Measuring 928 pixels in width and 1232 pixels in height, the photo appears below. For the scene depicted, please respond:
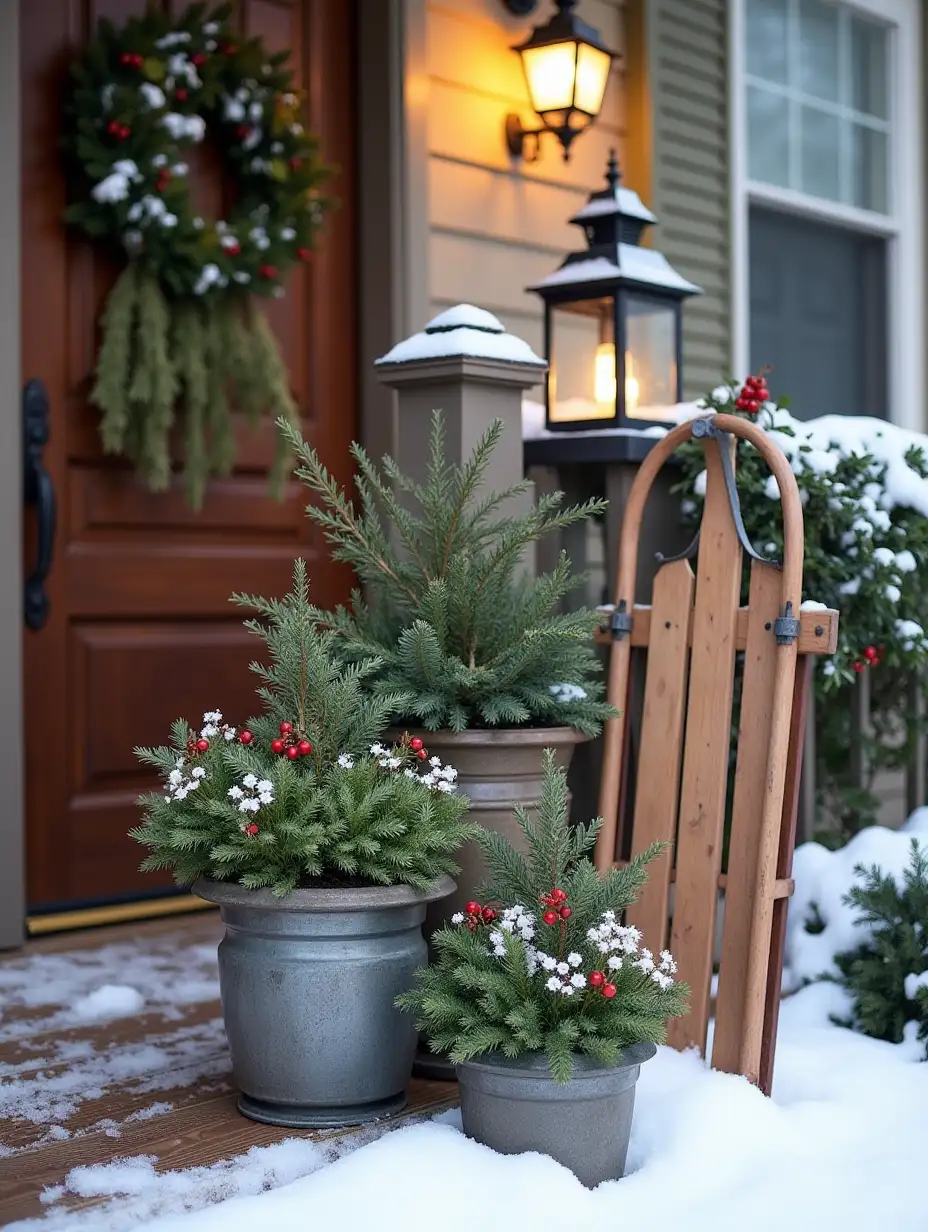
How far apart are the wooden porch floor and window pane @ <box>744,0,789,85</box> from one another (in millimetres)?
3430

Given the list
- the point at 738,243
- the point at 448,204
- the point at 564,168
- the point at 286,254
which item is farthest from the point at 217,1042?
the point at 738,243

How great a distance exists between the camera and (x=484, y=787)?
244 cm

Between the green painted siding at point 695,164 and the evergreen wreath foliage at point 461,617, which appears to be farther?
the green painted siding at point 695,164

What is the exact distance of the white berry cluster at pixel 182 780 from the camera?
7.09 feet

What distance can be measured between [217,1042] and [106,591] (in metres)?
1.27

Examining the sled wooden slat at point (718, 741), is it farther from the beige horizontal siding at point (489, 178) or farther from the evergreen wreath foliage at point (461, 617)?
the beige horizontal siding at point (489, 178)

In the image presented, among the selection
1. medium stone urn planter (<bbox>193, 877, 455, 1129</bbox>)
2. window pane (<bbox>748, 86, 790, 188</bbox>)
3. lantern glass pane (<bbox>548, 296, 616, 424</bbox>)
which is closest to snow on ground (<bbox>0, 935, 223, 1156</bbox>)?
medium stone urn planter (<bbox>193, 877, 455, 1129</bbox>)

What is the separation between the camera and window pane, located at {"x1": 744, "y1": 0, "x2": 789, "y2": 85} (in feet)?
16.2

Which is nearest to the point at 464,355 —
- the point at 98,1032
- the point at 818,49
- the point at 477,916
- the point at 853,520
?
the point at 853,520

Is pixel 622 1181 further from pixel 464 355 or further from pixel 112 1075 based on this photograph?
pixel 464 355

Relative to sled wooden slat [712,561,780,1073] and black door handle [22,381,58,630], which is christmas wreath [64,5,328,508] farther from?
sled wooden slat [712,561,780,1073]

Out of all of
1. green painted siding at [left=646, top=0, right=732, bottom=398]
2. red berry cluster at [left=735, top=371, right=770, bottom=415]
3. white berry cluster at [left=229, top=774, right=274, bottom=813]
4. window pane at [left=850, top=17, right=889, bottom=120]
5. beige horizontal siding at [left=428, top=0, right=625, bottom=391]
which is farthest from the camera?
window pane at [left=850, top=17, right=889, bottom=120]

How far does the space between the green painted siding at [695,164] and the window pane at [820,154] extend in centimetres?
54

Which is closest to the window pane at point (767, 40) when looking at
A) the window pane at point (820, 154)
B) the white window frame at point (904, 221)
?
Answer: the window pane at point (820, 154)
